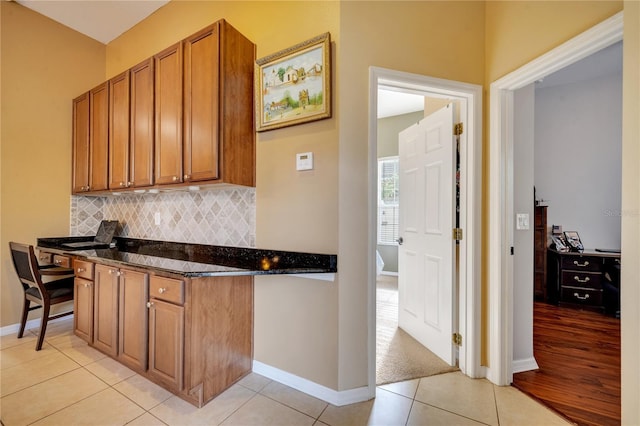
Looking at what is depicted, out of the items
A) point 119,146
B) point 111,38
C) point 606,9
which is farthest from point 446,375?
point 111,38

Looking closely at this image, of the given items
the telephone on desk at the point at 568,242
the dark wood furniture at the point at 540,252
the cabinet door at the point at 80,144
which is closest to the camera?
the cabinet door at the point at 80,144

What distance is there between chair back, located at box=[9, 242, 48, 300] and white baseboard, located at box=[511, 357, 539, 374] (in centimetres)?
385

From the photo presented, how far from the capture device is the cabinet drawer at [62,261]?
2.48m

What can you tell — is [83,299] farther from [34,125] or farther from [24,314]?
[34,125]

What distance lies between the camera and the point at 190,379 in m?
1.66

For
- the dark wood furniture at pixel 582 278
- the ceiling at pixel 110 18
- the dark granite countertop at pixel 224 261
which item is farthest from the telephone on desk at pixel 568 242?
the dark granite countertop at pixel 224 261

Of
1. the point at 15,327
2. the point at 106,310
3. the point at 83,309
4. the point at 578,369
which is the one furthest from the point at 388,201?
the point at 15,327

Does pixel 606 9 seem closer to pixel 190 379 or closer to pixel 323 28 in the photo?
pixel 323 28

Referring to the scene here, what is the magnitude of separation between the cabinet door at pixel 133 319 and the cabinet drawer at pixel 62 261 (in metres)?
0.93

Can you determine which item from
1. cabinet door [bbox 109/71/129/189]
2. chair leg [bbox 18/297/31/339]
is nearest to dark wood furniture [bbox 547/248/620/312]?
cabinet door [bbox 109/71/129/189]

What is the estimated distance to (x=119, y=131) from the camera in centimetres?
258

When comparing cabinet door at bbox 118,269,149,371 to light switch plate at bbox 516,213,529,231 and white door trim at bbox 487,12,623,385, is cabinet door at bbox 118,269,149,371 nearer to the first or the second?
white door trim at bbox 487,12,623,385

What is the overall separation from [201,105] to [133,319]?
158 centimetres

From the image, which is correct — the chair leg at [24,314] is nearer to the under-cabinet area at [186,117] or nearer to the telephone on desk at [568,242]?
the under-cabinet area at [186,117]
